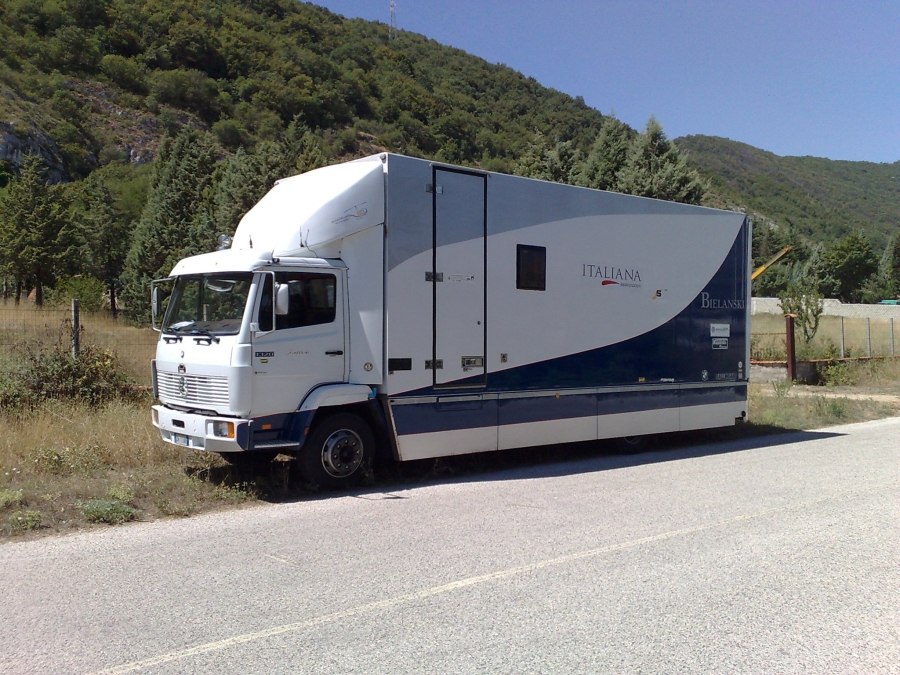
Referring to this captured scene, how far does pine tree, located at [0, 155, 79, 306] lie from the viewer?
3025 cm

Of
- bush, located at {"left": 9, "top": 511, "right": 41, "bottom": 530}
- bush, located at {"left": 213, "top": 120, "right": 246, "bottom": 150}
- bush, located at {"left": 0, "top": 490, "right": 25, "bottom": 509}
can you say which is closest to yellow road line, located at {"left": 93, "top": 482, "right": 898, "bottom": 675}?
bush, located at {"left": 9, "top": 511, "right": 41, "bottom": 530}

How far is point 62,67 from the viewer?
3829 inches

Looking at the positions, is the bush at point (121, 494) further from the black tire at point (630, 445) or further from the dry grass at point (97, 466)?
the black tire at point (630, 445)

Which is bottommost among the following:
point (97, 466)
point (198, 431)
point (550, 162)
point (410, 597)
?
point (410, 597)

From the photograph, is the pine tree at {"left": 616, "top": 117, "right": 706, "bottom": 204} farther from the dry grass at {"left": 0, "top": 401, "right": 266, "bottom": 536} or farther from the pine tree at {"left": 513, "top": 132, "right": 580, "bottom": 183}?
the dry grass at {"left": 0, "top": 401, "right": 266, "bottom": 536}

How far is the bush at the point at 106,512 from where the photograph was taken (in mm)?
7340

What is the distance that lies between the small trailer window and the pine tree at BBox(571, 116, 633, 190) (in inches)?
1252

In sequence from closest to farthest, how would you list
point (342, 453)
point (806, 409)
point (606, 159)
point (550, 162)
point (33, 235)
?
point (342, 453), point (806, 409), point (33, 235), point (550, 162), point (606, 159)

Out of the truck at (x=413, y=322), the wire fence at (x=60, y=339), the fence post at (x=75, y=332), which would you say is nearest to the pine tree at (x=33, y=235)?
the wire fence at (x=60, y=339)

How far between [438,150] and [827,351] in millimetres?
82091

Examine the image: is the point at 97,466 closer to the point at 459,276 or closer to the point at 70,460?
the point at 70,460

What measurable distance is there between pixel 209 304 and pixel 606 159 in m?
39.8

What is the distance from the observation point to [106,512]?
7379 mm

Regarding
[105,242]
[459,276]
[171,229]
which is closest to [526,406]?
[459,276]
